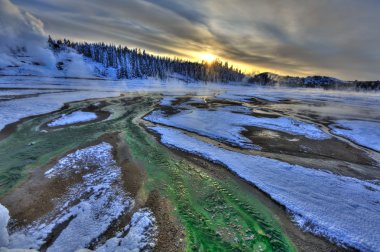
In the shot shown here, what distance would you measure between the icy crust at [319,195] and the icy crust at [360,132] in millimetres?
8928

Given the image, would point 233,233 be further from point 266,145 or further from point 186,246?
point 266,145

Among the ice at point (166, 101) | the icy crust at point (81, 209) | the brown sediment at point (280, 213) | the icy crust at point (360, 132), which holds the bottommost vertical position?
the icy crust at point (81, 209)

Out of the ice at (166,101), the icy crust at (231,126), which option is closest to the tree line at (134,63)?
the ice at (166,101)

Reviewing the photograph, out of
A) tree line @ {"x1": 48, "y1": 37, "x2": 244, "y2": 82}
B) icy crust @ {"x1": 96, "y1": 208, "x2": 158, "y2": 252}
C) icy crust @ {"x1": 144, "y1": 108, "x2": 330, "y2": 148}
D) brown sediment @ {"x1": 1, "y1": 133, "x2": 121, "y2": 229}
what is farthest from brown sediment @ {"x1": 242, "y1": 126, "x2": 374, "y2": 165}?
tree line @ {"x1": 48, "y1": 37, "x2": 244, "y2": 82}

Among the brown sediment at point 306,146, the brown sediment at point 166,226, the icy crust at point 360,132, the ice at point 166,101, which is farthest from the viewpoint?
the ice at point 166,101

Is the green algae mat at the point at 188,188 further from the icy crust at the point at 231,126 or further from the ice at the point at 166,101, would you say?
the ice at the point at 166,101

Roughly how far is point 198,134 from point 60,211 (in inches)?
453

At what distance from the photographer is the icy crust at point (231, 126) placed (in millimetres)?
17531

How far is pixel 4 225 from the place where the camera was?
6.89 metres

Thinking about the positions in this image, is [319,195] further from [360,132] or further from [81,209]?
[360,132]

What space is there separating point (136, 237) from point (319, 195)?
7.25 metres

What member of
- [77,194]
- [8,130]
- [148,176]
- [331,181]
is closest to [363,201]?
[331,181]

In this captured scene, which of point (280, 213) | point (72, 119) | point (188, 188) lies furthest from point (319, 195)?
point (72, 119)

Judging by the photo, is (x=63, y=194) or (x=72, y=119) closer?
(x=63, y=194)
